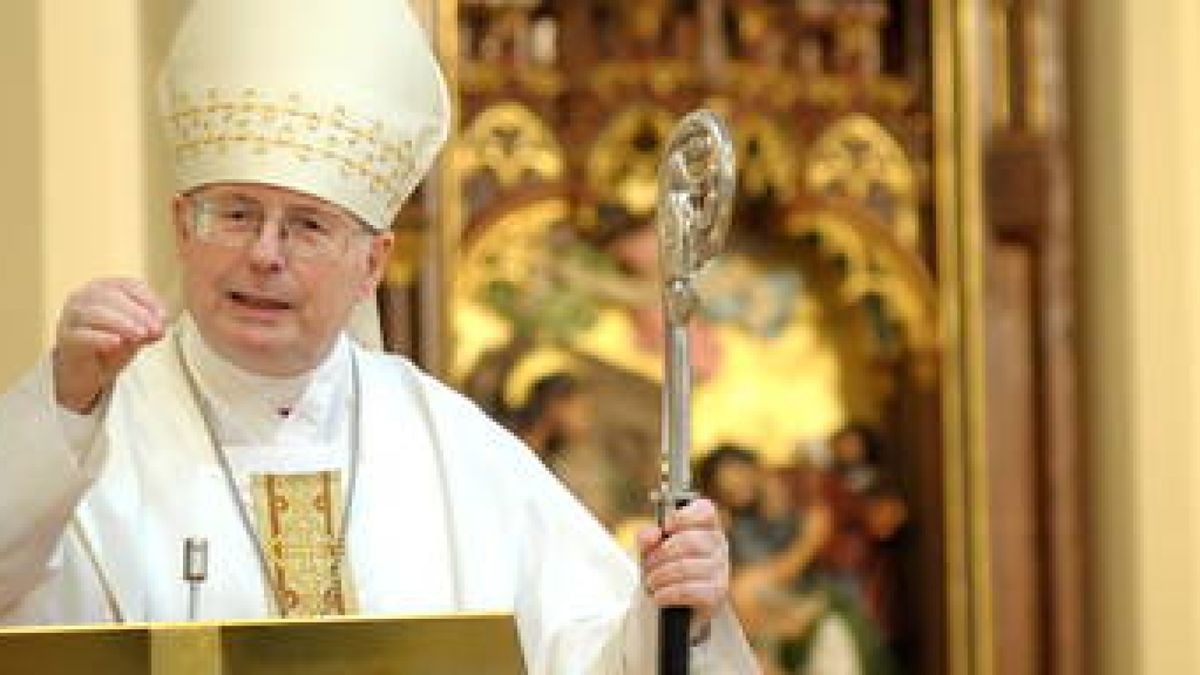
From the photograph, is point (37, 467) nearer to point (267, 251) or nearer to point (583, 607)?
point (267, 251)

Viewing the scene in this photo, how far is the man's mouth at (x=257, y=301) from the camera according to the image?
9.48ft

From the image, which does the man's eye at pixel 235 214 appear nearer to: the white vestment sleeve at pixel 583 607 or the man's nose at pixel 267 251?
the man's nose at pixel 267 251

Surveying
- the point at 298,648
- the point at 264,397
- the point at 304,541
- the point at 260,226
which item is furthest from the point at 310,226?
the point at 298,648

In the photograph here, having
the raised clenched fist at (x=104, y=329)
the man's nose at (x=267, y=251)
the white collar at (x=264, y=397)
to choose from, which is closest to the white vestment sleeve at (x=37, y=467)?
the raised clenched fist at (x=104, y=329)

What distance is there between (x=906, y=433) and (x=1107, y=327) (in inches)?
19.5

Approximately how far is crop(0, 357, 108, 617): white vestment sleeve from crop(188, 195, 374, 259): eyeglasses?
297 millimetres

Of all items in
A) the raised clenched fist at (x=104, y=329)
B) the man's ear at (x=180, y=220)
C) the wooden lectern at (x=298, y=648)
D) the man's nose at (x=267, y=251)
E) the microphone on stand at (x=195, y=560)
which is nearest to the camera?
the wooden lectern at (x=298, y=648)

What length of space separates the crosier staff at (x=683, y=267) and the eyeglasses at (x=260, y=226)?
0.37 meters

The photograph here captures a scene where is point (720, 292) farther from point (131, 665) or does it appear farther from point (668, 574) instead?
point (131, 665)

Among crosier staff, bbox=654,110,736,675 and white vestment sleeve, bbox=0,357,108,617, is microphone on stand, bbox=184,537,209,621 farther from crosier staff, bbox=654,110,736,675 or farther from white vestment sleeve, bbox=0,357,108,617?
crosier staff, bbox=654,110,736,675

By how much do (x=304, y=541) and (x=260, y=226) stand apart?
369 mm

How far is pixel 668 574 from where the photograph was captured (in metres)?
2.76

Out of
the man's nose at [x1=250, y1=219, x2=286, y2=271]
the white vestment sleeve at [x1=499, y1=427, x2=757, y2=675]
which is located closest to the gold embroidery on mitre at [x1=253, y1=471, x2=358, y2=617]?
the white vestment sleeve at [x1=499, y1=427, x2=757, y2=675]

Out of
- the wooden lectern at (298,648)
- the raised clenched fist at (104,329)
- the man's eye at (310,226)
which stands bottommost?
the wooden lectern at (298,648)
